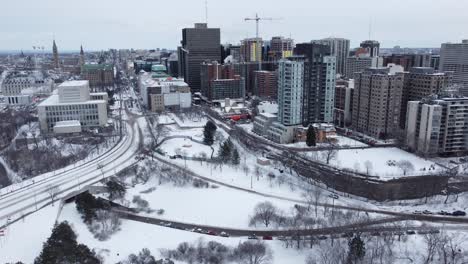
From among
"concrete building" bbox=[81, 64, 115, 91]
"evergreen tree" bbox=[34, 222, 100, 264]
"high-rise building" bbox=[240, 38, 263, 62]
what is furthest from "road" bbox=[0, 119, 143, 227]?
"concrete building" bbox=[81, 64, 115, 91]

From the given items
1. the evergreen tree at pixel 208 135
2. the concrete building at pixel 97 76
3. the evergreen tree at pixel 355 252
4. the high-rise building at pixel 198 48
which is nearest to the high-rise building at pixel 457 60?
the high-rise building at pixel 198 48

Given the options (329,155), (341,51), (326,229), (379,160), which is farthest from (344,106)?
(341,51)

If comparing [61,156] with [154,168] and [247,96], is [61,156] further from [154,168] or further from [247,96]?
[247,96]

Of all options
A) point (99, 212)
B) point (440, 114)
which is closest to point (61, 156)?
point (99, 212)

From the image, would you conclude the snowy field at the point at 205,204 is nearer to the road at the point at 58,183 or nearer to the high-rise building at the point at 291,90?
the road at the point at 58,183

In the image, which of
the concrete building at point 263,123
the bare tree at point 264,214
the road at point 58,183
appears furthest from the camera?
the concrete building at point 263,123
